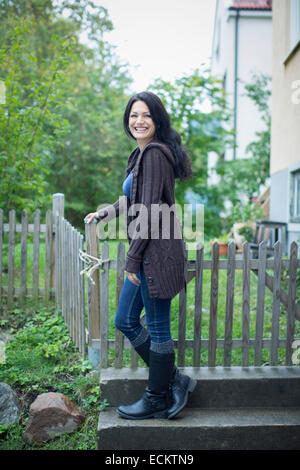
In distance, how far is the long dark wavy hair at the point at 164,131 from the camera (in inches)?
104

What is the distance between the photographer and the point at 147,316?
2697mm

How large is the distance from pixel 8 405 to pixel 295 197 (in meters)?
5.65

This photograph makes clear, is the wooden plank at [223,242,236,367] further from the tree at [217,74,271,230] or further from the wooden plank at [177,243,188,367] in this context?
the tree at [217,74,271,230]

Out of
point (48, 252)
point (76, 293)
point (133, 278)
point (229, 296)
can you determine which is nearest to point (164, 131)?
point (133, 278)

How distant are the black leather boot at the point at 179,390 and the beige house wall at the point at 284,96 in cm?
461

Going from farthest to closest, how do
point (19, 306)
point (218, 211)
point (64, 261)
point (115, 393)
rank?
point (218, 211), point (19, 306), point (64, 261), point (115, 393)

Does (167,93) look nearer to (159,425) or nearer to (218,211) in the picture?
(218,211)

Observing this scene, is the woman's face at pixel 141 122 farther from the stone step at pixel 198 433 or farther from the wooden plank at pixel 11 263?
the wooden plank at pixel 11 263

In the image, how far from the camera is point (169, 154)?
8.39 ft

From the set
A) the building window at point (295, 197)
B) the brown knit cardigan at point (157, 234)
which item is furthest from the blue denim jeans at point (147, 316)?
the building window at point (295, 197)

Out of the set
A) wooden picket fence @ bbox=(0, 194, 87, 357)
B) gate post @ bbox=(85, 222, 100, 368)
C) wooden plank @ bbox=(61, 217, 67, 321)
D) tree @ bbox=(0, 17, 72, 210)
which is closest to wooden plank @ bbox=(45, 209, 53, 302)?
wooden picket fence @ bbox=(0, 194, 87, 357)

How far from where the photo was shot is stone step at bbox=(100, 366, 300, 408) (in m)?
3.01

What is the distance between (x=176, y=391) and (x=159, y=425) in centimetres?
24

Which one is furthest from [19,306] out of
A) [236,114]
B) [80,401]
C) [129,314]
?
[236,114]
